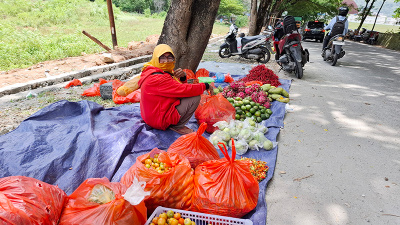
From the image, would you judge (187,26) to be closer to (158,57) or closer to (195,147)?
(158,57)

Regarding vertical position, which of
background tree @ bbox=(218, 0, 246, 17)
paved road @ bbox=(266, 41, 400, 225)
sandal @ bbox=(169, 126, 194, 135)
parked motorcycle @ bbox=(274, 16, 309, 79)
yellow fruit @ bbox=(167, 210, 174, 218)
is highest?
background tree @ bbox=(218, 0, 246, 17)

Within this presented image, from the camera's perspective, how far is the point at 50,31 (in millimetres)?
12430

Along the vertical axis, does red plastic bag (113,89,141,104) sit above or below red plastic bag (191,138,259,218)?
below

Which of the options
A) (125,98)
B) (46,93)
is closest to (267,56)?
(125,98)

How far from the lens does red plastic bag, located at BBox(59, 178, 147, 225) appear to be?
1.49 metres

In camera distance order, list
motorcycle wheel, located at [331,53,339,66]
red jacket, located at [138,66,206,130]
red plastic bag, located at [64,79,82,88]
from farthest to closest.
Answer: motorcycle wheel, located at [331,53,339,66], red plastic bag, located at [64,79,82,88], red jacket, located at [138,66,206,130]

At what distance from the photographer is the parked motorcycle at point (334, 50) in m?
8.16

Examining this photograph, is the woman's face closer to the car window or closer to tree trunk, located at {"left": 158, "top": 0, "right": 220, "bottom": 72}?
tree trunk, located at {"left": 158, "top": 0, "right": 220, "bottom": 72}

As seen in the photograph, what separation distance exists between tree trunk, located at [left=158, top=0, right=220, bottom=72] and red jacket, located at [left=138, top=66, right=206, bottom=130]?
1.97 m

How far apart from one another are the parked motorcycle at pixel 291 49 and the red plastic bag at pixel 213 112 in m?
3.86

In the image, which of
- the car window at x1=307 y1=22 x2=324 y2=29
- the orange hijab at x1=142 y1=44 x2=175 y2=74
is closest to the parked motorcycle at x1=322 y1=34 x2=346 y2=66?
the orange hijab at x1=142 y1=44 x2=175 y2=74

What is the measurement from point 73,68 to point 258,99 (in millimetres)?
5449

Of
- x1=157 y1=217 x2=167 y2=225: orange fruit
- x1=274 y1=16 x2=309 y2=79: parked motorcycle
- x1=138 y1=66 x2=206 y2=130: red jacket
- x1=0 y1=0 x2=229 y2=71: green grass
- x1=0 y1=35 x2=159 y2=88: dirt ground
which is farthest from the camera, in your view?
x1=0 y1=0 x2=229 y2=71: green grass

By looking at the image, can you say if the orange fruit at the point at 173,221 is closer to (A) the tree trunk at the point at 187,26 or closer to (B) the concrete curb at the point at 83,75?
(A) the tree trunk at the point at 187,26
